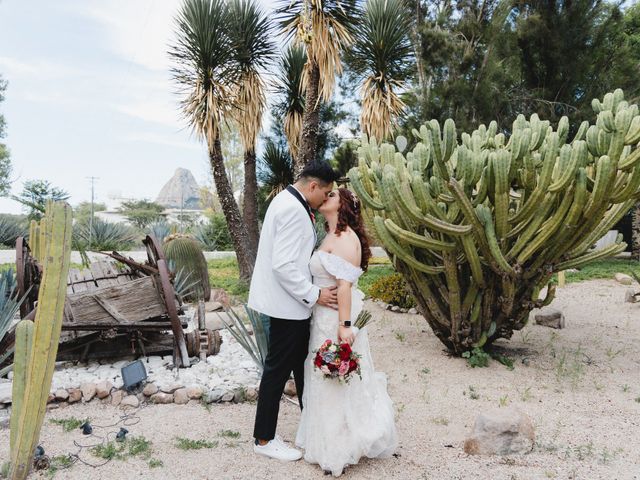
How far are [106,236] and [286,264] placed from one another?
47.2ft

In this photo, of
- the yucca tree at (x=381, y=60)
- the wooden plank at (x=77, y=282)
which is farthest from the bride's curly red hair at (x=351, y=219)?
the yucca tree at (x=381, y=60)

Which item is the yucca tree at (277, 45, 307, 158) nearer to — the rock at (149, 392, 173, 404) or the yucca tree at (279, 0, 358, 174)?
the yucca tree at (279, 0, 358, 174)

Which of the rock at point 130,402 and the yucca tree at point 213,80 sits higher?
the yucca tree at point 213,80

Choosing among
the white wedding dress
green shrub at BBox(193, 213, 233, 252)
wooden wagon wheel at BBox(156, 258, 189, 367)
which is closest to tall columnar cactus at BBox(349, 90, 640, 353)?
the white wedding dress

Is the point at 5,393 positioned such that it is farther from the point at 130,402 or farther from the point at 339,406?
the point at 339,406

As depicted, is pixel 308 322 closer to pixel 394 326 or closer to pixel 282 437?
pixel 282 437

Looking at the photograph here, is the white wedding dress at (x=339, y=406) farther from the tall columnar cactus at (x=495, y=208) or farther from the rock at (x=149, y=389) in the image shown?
the rock at (x=149, y=389)

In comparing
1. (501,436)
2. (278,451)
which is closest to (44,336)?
(278,451)

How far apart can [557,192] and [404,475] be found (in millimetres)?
2420

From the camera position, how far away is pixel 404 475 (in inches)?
113

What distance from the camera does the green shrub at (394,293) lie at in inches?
286

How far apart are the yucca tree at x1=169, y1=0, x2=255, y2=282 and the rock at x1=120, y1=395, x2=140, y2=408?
5.77 meters

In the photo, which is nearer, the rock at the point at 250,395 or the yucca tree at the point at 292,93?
the rock at the point at 250,395

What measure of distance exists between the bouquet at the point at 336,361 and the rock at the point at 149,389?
1686 mm
